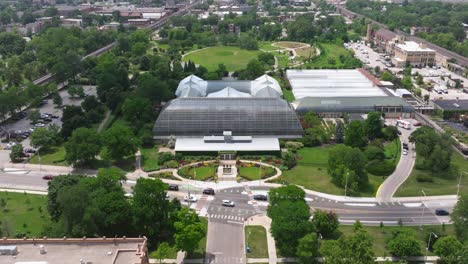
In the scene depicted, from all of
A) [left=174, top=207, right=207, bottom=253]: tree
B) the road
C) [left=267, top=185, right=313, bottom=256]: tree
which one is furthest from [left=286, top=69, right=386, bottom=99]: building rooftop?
[left=174, top=207, right=207, bottom=253]: tree

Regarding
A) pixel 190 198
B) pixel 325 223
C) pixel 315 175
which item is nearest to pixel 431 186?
pixel 315 175

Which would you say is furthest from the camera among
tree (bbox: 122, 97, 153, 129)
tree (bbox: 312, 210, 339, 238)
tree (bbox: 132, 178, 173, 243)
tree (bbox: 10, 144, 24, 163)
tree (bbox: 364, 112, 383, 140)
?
tree (bbox: 122, 97, 153, 129)

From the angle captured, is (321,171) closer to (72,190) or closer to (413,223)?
(413,223)

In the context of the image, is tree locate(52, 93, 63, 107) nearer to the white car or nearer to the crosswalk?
the white car

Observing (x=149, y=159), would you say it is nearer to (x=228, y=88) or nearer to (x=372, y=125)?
(x=228, y=88)

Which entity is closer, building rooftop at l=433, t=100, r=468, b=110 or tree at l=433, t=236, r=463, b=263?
tree at l=433, t=236, r=463, b=263

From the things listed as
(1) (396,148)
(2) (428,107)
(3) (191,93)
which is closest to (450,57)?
(2) (428,107)
